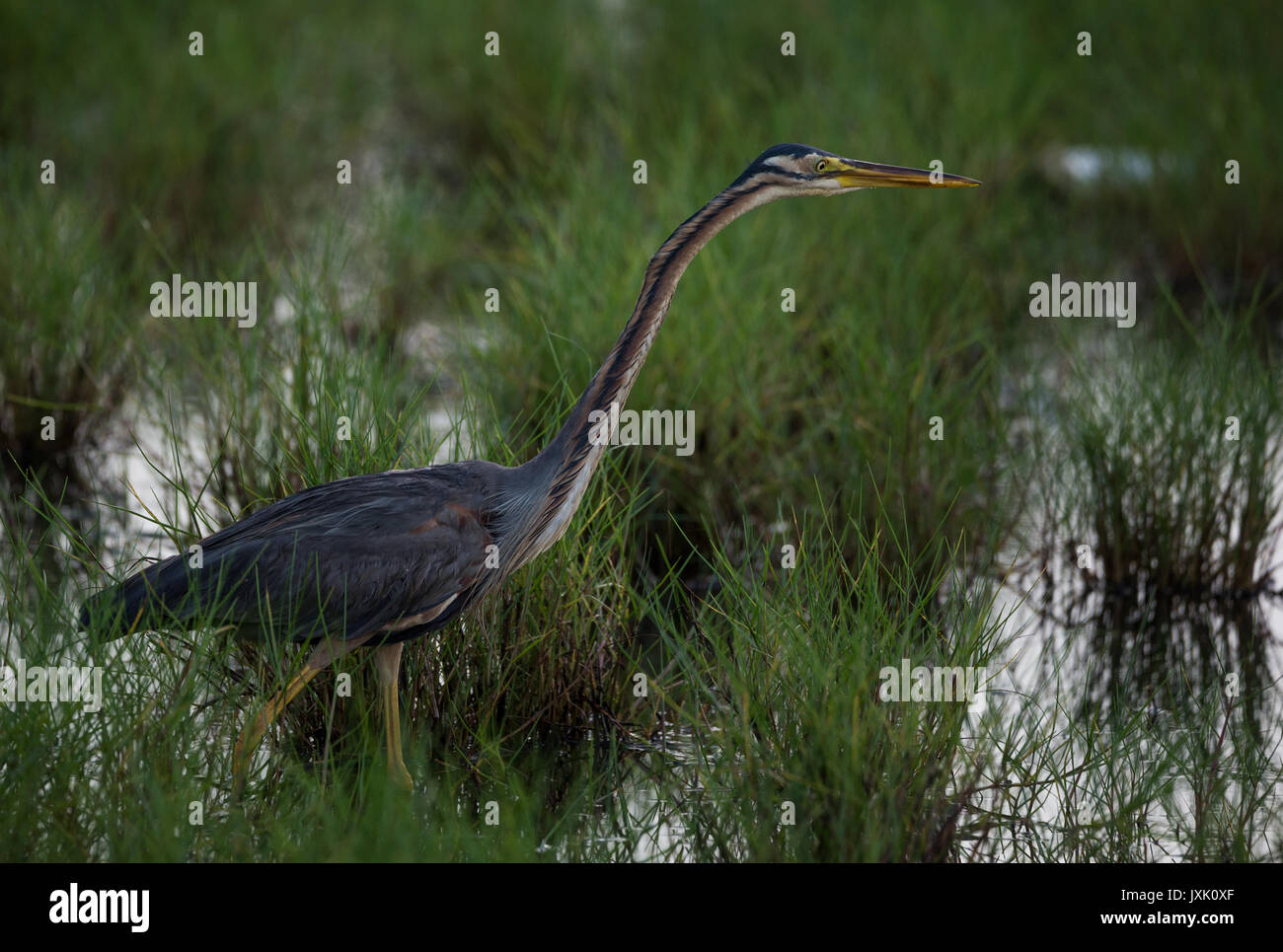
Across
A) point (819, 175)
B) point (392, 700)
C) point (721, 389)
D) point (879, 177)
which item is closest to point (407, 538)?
point (392, 700)

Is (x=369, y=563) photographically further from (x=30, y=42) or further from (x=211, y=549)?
(x=30, y=42)

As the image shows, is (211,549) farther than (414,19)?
No

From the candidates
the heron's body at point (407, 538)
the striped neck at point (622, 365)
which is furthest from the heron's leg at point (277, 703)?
the striped neck at point (622, 365)

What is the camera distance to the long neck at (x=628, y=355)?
4.45m

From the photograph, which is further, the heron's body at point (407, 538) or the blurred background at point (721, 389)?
the heron's body at point (407, 538)

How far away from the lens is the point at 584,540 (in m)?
5.47

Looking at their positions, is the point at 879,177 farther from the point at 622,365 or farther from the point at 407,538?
the point at 407,538

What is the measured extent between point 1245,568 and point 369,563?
152 inches

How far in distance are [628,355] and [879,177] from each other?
3.04 feet

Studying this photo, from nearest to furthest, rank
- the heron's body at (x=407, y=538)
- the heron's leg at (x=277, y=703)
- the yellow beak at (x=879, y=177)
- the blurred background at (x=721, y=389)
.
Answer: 1. the heron's leg at (x=277, y=703)
2. the blurred background at (x=721, y=389)
3. the heron's body at (x=407, y=538)
4. the yellow beak at (x=879, y=177)

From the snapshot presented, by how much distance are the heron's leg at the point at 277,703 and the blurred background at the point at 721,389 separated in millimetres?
105

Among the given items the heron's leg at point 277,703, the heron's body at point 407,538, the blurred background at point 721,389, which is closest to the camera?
the heron's leg at point 277,703

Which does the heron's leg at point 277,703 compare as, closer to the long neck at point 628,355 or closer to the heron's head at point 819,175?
the long neck at point 628,355

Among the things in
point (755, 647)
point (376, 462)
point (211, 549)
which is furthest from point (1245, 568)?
point (211, 549)
